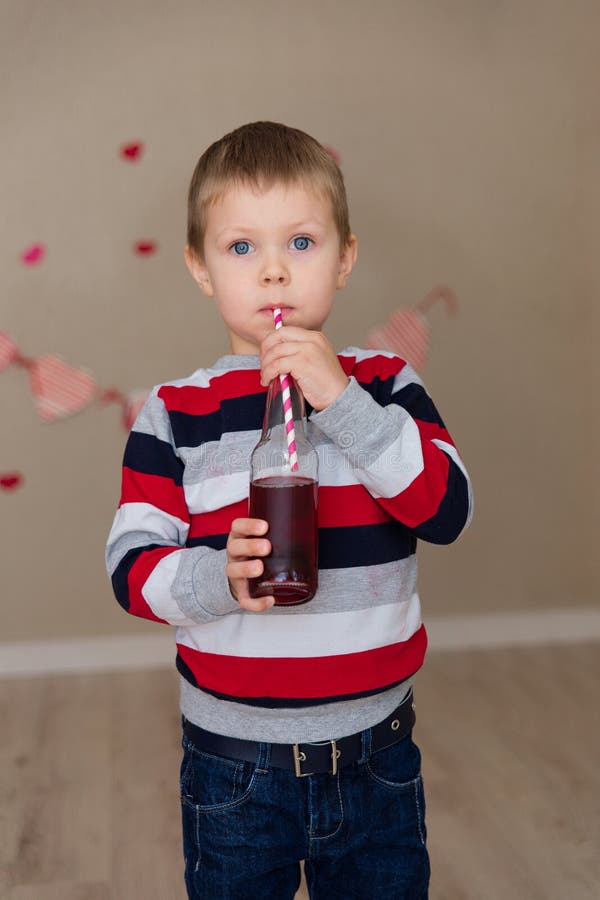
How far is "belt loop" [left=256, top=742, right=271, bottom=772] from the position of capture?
39.4 inches

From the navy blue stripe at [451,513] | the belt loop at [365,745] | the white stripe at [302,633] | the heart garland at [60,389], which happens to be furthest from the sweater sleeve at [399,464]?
the heart garland at [60,389]

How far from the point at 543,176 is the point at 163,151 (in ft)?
3.41

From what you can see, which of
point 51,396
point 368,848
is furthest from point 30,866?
point 51,396

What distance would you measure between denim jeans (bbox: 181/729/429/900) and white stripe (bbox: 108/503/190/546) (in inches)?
9.2

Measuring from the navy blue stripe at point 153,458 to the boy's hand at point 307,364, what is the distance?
0.45ft

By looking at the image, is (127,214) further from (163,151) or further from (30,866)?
(30,866)

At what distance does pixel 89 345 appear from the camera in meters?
2.74

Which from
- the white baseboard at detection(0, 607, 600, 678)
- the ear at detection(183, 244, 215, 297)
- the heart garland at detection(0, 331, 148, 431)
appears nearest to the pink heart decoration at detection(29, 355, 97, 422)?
the heart garland at detection(0, 331, 148, 431)

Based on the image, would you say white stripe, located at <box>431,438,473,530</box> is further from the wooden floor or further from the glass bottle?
the wooden floor

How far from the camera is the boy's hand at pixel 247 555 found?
0.88 m

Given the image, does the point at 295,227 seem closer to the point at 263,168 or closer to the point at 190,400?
the point at 263,168

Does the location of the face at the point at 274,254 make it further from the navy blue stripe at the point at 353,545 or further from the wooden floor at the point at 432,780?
the wooden floor at the point at 432,780

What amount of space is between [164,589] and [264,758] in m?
0.20

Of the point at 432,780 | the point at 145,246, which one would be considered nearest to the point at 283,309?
the point at 432,780
